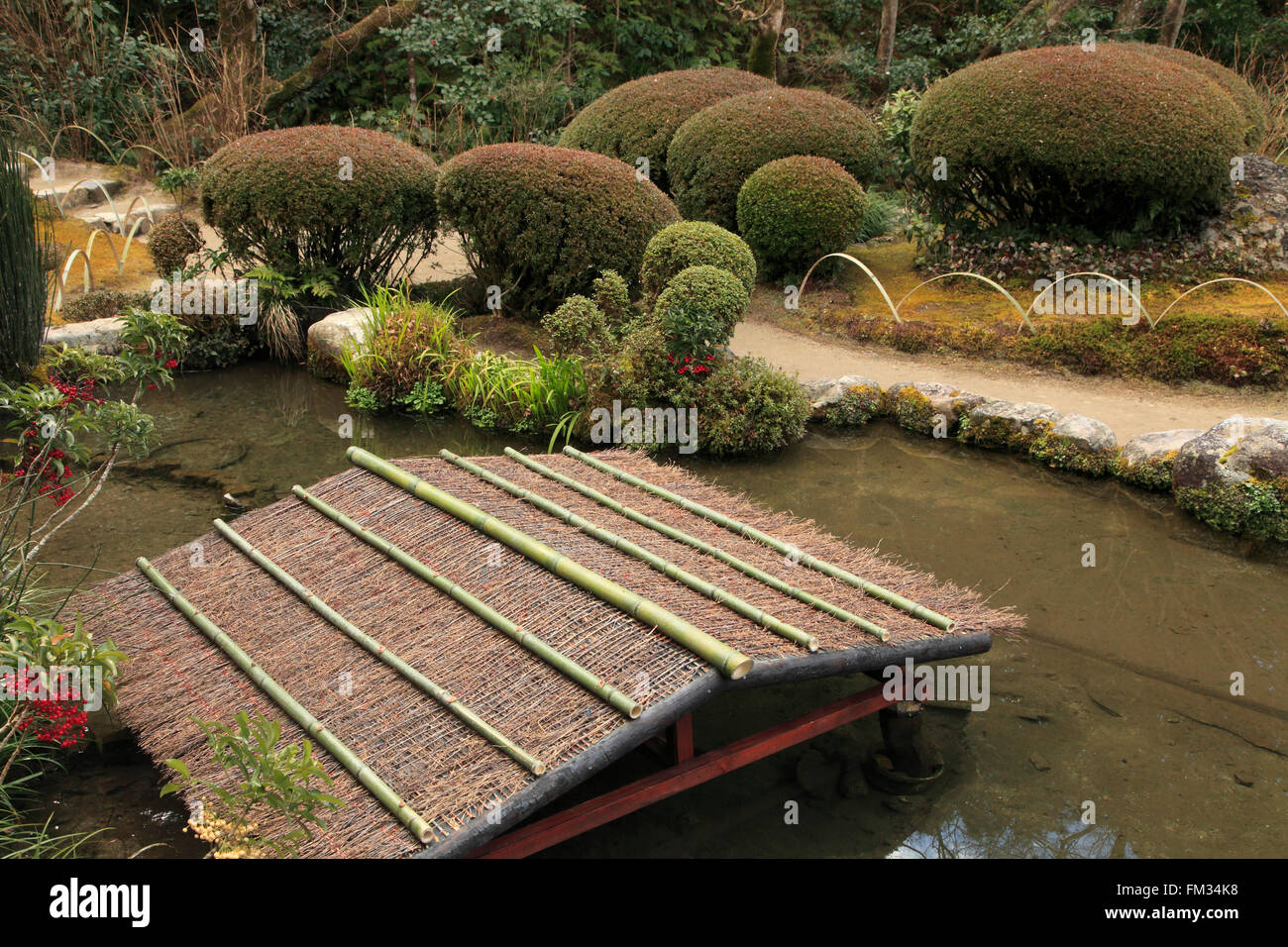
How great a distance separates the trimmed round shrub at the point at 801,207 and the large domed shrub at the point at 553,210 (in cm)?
142

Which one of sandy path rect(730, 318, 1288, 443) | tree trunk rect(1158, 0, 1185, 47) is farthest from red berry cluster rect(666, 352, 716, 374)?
tree trunk rect(1158, 0, 1185, 47)

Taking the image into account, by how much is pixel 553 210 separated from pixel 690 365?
259cm

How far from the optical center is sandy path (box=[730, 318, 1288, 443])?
27.1ft

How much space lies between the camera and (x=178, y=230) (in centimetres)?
1070

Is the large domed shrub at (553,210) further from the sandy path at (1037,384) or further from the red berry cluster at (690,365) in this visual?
the red berry cluster at (690,365)

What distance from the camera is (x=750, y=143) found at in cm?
1180

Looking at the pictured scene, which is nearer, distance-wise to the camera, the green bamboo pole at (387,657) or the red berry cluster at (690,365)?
the green bamboo pole at (387,657)

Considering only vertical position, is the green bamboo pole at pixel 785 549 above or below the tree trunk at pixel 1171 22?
below

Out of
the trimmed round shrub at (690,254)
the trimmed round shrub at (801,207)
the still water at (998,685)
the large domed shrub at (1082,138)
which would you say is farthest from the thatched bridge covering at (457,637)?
the large domed shrub at (1082,138)

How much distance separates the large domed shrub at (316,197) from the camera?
9.60 m

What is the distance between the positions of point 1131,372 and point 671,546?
604cm

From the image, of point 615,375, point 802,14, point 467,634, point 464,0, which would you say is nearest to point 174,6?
point 464,0

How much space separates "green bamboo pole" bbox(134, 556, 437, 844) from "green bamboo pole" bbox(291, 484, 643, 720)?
0.71 m

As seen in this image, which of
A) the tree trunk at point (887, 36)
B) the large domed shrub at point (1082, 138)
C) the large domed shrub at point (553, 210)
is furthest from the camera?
the tree trunk at point (887, 36)
